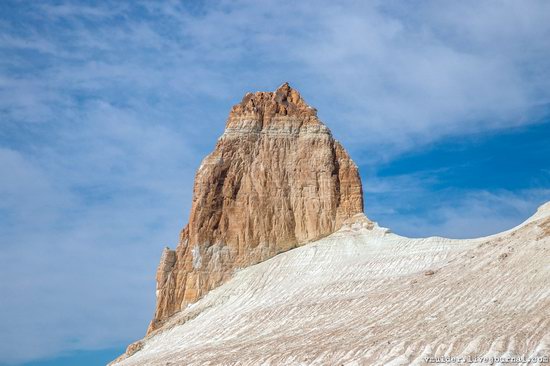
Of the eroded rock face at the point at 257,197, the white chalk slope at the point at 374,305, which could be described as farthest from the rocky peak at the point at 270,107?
the white chalk slope at the point at 374,305

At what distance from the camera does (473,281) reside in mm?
45188

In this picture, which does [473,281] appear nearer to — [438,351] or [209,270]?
[438,351]

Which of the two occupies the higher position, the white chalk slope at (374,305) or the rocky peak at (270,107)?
the rocky peak at (270,107)

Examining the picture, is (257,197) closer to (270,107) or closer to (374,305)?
(270,107)

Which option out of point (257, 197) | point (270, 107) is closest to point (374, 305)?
point (257, 197)

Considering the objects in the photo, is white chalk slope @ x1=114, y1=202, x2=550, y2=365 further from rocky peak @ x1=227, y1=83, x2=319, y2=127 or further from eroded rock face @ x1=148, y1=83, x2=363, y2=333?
rocky peak @ x1=227, y1=83, x2=319, y2=127

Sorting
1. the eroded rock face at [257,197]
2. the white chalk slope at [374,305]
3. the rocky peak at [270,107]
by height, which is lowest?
the white chalk slope at [374,305]

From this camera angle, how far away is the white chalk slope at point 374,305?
3706cm

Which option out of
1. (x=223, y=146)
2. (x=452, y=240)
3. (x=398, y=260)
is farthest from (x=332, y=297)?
(x=223, y=146)

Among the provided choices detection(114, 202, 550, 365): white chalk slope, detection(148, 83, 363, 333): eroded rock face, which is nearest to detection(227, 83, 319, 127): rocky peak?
detection(148, 83, 363, 333): eroded rock face

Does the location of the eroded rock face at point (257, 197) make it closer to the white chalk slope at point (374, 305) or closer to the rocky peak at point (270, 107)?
the rocky peak at point (270, 107)

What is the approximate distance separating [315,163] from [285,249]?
24.6ft

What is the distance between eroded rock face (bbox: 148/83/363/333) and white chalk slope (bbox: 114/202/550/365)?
2.44m

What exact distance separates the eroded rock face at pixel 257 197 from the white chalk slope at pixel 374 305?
2.44m
